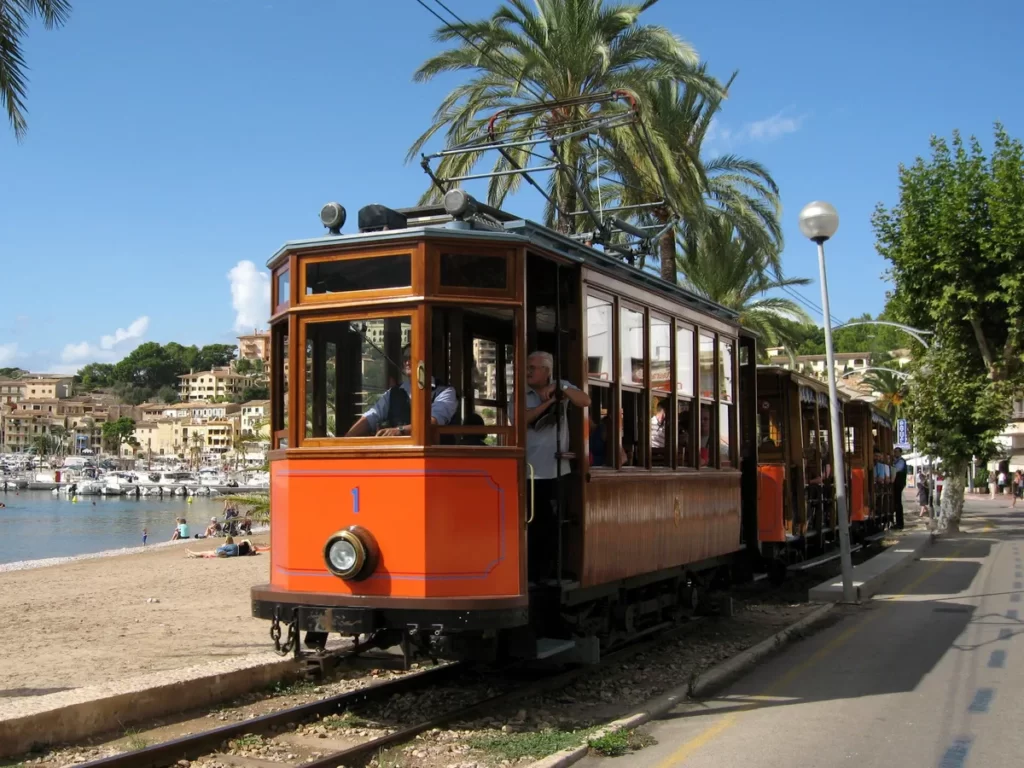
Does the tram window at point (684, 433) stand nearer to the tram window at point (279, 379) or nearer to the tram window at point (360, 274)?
the tram window at point (360, 274)

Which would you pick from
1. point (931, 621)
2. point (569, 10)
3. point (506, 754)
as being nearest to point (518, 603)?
point (506, 754)

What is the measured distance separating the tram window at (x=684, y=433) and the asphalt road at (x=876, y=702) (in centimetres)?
196

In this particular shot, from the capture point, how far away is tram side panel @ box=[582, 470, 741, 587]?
8.45 m

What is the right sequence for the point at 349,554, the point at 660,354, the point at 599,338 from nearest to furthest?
the point at 349,554 < the point at 599,338 < the point at 660,354

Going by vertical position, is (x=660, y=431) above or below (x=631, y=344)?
below

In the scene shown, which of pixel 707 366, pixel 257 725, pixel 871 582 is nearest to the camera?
pixel 257 725

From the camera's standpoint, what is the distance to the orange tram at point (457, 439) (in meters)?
7.27

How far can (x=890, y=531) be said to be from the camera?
100 ft

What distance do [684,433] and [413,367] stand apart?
3794 millimetres

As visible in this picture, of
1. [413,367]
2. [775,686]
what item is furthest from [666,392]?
[413,367]

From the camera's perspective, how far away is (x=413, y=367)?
24.1ft

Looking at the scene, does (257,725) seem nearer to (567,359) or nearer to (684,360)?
(567,359)

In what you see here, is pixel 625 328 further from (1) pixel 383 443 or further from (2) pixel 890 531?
(2) pixel 890 531

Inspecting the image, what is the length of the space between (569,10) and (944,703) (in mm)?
13343
